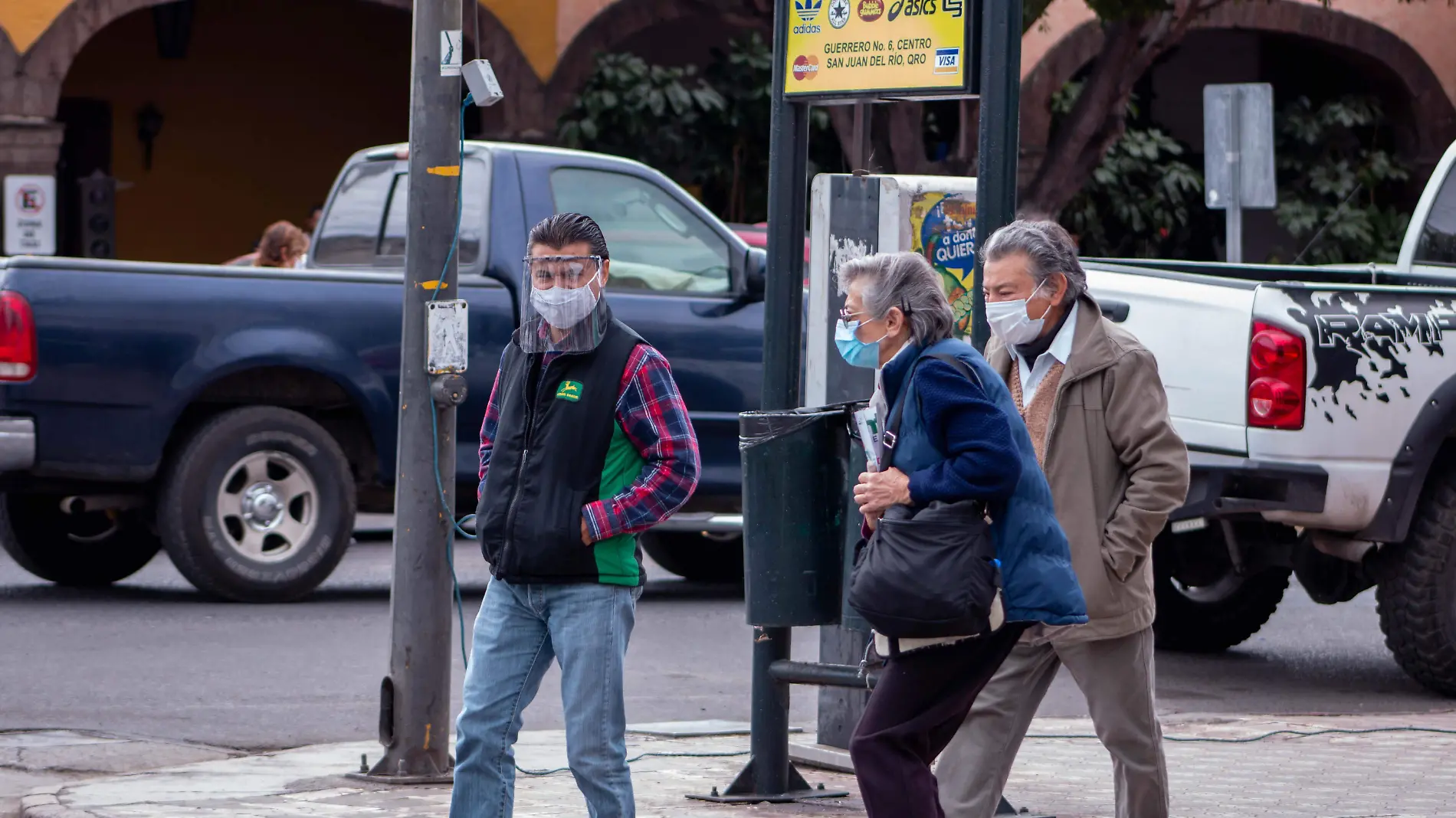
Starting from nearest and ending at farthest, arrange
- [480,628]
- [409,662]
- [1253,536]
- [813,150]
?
[480,628], [409,662], [1253,536], [813,150]

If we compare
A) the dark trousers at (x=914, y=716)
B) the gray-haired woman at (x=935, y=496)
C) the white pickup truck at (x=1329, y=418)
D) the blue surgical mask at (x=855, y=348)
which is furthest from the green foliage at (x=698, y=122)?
the dark trousers at (x=914, y=716)

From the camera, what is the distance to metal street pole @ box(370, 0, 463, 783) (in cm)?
666

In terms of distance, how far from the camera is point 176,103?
22422 mm

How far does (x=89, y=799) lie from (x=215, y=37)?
17.2 m

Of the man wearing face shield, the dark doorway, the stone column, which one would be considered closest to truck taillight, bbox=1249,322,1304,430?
the man wearing face shield

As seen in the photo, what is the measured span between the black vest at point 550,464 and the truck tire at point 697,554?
23.2ft

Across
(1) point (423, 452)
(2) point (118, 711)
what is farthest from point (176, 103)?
(1) point (423, 452)

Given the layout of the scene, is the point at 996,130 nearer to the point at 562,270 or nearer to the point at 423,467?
the point at 562,270

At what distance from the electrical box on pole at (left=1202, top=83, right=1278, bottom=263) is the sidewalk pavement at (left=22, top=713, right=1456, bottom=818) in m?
7.01

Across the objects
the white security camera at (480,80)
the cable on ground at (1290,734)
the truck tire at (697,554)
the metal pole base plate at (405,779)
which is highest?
the white security camera at (480,80)

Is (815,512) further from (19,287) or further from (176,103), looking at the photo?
(176,103)

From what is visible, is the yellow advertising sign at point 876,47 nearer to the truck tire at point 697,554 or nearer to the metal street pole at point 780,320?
the metal street pole at point 780,320

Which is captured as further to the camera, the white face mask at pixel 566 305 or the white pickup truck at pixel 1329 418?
the white pickup truck at pixel 1329 418

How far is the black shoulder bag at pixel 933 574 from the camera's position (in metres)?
4.61
